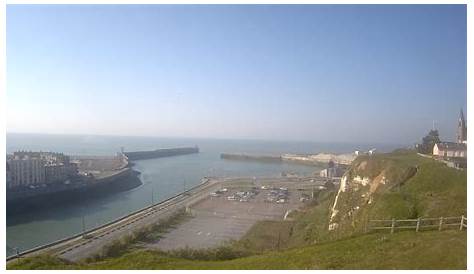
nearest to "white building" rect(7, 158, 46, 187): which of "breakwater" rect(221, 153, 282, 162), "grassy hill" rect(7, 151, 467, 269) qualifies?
"grassy hill" rect(7, 151, 467, 269)

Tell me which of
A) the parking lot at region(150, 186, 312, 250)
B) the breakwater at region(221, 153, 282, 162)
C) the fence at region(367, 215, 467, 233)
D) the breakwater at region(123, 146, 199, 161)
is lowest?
the parking lot at region(150, 186, 312, 250)

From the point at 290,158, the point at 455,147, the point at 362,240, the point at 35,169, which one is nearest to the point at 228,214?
the point at 455,147

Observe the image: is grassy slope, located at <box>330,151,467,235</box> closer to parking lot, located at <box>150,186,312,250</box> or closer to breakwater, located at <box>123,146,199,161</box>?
parking lot, located at <box>150,186,312,250</box>

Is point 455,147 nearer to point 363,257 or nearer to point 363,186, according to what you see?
point 363,186

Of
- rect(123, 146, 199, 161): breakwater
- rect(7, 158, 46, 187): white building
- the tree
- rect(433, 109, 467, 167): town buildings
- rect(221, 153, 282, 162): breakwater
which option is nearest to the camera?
rect(433, 109, 467, 167): town buildings

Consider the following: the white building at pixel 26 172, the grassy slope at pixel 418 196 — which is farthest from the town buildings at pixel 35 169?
the grassy slope at pixel 418 196

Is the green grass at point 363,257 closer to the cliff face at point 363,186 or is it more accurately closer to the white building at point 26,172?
the cliff face at point 363,186
